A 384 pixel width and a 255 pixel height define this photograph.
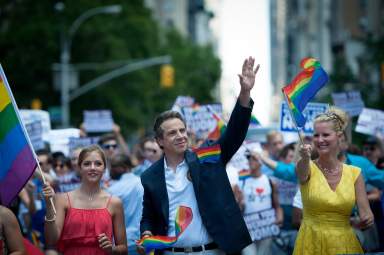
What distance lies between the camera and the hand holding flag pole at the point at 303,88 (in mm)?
7375

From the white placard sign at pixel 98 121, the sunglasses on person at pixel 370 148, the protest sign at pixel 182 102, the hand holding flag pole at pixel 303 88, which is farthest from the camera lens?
the white placard sign at pixel 98 121

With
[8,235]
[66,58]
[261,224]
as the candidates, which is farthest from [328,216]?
[66,58]

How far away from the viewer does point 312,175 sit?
721 centimetres

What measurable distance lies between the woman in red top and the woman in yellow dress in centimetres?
131

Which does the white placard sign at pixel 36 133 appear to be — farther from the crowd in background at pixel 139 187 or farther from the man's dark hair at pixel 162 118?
the man's dark hair at pixel 162 118

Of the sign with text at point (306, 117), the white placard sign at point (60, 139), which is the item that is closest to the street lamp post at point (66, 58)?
the white placard sign at point (60, 139)

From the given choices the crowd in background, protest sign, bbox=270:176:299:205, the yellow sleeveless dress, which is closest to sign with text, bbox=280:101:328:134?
the crowd in background

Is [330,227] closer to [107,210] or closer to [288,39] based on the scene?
[107,210]

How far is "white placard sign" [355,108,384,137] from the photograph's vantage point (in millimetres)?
12469

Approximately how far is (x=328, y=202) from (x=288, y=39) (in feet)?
452

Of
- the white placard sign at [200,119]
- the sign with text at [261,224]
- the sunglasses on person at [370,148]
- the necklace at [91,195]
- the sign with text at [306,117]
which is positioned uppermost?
the necklace at [91,195]

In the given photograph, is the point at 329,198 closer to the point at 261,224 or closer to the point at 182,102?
the point at 261,224

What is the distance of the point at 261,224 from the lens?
36.6 ft

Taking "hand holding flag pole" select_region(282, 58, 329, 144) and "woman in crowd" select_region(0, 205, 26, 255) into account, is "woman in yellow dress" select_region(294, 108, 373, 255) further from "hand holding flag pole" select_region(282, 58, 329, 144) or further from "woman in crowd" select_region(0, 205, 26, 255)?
"woman in crowd" select_region(0, 205, 26, 255)
